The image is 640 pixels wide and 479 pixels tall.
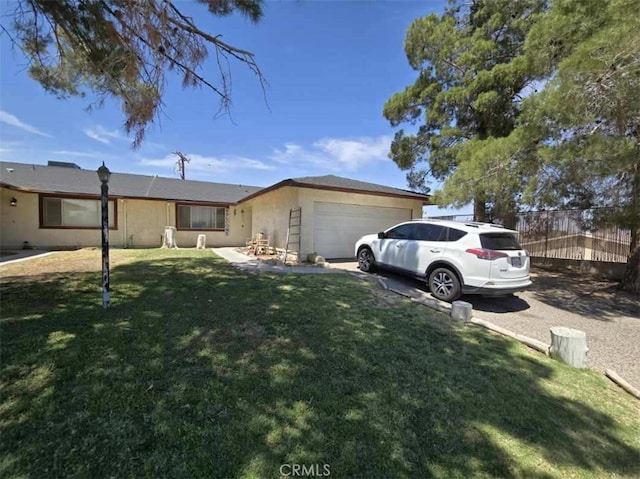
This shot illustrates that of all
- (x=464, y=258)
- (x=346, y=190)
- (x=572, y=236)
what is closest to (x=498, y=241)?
(x=464, y=258)

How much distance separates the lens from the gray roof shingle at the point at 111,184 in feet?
41.9

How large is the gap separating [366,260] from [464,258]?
10.4 ft

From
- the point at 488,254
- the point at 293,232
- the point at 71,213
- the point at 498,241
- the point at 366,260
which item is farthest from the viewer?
the point at 71,213

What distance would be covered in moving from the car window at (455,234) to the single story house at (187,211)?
4.96m

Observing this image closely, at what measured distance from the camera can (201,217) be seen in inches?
617

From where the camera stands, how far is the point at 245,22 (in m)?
4.66

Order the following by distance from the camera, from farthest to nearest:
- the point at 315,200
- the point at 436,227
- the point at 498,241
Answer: the point at 315,200, the point at 436,227, the point at 498,241

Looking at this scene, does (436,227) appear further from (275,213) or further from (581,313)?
(275,213)

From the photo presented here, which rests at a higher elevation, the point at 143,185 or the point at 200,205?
the point at 143,185

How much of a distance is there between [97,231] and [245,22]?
42.3ft

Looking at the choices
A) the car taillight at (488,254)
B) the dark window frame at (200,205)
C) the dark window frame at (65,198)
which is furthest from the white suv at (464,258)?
the dark window frame at (65,198)

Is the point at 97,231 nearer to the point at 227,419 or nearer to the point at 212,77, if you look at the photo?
the point at 212,77

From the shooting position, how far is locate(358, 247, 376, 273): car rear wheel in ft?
27.8

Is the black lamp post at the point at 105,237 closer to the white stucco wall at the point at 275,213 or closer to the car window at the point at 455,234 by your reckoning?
the car window at the point at 455,234
